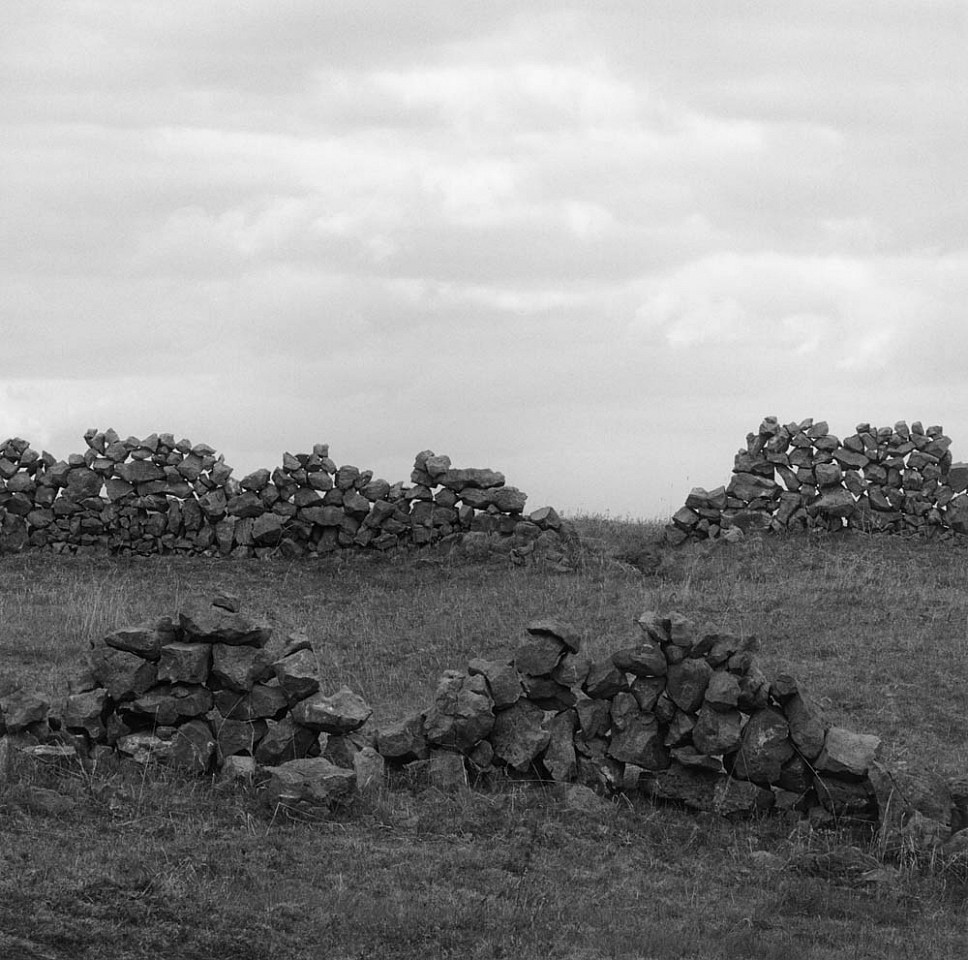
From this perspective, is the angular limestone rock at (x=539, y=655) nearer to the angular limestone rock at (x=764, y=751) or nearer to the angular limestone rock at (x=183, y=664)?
the angular limestone rock at (x=764, y=751)

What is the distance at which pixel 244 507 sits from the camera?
30156mm

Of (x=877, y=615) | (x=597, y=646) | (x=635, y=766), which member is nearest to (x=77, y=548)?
(x=597, y=646)

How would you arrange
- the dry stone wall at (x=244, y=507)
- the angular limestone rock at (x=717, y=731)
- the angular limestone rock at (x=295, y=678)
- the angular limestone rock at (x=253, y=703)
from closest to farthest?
1. the angular limestone rock at (x=717, y=731)
2. the angular limestone rock at (x=295, y=678)
3. the angular limestone rock at (x=253, y=703)
4. the dry stone wall at (x=244, y=507)

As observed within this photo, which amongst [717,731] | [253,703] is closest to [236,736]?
[253,703]

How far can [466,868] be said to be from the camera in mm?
11891

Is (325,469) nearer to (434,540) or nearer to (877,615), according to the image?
(434,540)

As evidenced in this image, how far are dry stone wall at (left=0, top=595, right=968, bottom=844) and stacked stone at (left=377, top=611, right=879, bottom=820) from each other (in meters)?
0.02

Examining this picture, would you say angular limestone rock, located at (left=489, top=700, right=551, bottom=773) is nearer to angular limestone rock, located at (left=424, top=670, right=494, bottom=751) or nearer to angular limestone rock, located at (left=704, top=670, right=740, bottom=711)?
angular limestone rock, located at (left=424, top=670, right=494, bottom=751)

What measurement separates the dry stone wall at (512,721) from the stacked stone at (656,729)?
16 mm

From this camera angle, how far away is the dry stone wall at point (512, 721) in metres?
14.1

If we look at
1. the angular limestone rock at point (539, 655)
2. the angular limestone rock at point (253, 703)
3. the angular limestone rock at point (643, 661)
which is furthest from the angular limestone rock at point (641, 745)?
the angular limestone rock at point (253, 703)

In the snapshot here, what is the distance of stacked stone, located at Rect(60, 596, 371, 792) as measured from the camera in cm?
1423

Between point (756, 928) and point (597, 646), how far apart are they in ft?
33.9

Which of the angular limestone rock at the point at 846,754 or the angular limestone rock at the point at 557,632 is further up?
the angular limestone rock at the point at 557,632
